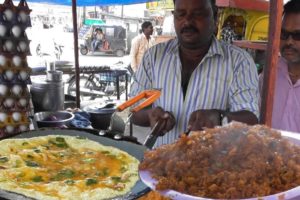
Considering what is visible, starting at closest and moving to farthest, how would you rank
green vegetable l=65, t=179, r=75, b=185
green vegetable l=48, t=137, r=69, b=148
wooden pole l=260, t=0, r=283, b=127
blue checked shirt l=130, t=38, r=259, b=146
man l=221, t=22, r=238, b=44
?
wooden pole l=260, t=0, r=283, b=127 < green vegetable l=65, t=179, r=75, b=185 < blue checked shirt l=130, t=38, r=259, b=146 < green vegetable l=48, t=137, r=69, b=148 < man l=221, t=22, r=238, b=44

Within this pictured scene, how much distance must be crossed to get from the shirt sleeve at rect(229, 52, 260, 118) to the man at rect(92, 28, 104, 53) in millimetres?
21110

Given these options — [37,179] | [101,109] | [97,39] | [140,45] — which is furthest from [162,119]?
[97,39]

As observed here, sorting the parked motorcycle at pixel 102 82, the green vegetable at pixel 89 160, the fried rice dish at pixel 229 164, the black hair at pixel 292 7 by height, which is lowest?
the parked motorcycle at pixel 102 82

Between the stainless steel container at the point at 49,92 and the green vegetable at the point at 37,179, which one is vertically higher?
the stainless steel container at the point at 49,92

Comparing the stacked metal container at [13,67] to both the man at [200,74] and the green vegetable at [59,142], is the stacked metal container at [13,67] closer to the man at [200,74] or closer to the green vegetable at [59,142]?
the green vegetable at [59,142]

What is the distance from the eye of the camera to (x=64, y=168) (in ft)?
8.01

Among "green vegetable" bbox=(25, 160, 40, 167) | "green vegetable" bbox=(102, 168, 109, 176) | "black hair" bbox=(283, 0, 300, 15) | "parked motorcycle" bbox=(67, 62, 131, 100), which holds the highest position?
"black hair" bbox=(283, 0, 300, 15)

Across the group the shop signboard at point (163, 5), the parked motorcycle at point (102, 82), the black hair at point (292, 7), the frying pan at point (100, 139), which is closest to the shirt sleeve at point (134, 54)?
the parked motorcycle at point (102, 82)

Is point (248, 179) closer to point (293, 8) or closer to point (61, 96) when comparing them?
point (293, 8)

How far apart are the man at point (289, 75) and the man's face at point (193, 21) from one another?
0.56 m

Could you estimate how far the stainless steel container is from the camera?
13.9 ft

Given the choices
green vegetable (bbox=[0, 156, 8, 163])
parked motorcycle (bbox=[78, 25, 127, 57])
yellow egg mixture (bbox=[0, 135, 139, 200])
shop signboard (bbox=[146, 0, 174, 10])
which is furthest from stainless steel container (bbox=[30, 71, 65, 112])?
parked motorcycle (bbox=[78, 25, 127, 57])

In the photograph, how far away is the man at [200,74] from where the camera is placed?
237 centimetres

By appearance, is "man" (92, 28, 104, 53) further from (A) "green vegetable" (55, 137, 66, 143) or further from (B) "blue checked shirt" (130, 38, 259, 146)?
(B) "blue checked shirt" (130, 38, 259, 146)
